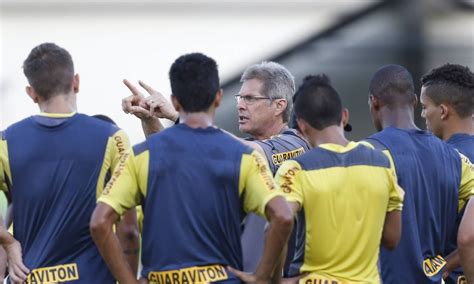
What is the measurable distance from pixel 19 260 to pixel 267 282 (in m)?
1.40

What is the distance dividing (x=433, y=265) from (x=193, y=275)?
182cm

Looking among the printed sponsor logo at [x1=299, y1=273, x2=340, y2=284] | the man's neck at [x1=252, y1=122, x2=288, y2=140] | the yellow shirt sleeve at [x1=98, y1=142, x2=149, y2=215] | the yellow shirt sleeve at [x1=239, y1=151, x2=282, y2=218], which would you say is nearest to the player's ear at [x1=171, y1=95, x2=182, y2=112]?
the yellow shirt sleeve at [x1=98, y1=142, x2=149, y2=215]

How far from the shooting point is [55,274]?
765 centimetres

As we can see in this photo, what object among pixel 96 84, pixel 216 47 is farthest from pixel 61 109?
pixel 216 47

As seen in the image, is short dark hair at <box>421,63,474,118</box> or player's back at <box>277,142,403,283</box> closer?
player's back at <box>277,142,403,283</box>

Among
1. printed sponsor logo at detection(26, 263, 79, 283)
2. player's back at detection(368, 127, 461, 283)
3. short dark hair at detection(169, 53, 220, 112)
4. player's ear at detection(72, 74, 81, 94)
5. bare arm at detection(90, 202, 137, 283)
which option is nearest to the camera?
bare arm at detection(90, 202, 137, 283)

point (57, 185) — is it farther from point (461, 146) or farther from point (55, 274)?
point (461, 146)

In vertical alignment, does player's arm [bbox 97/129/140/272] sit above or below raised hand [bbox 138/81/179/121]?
below

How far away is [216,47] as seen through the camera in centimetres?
2567

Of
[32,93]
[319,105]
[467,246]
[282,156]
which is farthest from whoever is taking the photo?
[282,156]

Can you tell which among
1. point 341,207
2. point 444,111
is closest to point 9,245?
point 341,207

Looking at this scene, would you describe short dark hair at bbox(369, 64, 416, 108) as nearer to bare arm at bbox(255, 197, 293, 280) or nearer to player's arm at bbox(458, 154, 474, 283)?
player's arm at bbox(458, 154, 474, 283)

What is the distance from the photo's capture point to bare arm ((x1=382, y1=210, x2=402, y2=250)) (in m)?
7.64

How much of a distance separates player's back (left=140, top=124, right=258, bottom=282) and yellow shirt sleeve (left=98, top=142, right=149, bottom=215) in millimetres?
37
